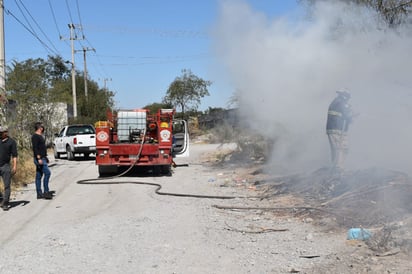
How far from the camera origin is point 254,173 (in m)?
14.0

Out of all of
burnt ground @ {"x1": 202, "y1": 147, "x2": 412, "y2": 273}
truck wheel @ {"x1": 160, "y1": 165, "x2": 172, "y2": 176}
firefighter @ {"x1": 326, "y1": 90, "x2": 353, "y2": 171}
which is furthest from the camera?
truck wheel @ {"x1": 160, "y1": 165, "x2": 172, "y2": 176}

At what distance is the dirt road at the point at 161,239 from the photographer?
5645 mm

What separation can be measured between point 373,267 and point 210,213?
406cm

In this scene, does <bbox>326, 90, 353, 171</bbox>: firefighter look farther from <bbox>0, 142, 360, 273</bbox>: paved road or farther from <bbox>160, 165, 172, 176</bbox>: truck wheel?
<bbox>160, 165, 172, 176</bbox>: truck wheel

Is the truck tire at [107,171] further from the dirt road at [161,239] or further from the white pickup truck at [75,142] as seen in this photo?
the white pickup truck at [75,142]

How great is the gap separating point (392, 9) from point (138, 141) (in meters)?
8.47

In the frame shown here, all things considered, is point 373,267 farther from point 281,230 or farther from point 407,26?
point 407,26

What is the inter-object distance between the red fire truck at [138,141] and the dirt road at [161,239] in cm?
351

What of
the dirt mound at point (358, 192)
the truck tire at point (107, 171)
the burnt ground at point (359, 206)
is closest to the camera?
the burnt ground at point (359, 206)

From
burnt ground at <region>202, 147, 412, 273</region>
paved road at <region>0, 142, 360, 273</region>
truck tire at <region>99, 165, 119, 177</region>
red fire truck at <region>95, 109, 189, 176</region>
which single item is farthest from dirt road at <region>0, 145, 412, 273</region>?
truck tire at <region>99, 165, 119, 177</region>

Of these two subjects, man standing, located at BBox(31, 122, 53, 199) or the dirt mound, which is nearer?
the dirt mound

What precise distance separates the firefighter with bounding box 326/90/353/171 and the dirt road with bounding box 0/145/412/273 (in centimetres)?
213

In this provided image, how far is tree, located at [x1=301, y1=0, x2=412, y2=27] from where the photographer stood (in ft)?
40.7

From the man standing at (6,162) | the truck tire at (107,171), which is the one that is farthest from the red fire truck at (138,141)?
the man standing at (6,162)
